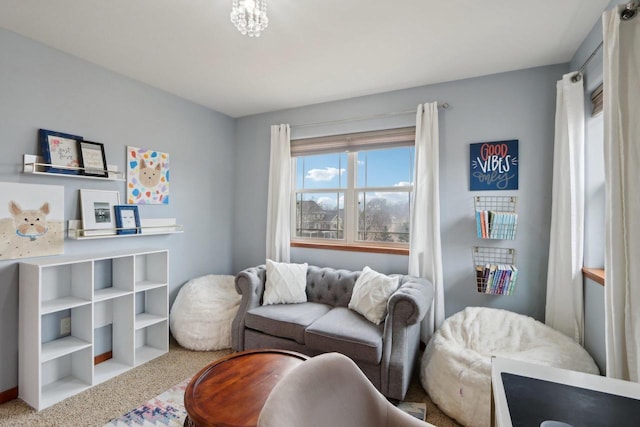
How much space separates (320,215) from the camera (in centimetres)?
359

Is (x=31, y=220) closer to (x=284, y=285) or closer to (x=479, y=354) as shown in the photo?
(x=284, y=285)

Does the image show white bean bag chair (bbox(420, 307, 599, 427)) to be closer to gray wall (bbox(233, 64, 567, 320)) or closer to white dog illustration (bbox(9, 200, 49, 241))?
gray wall (bbox(233, 64, 567, 320))

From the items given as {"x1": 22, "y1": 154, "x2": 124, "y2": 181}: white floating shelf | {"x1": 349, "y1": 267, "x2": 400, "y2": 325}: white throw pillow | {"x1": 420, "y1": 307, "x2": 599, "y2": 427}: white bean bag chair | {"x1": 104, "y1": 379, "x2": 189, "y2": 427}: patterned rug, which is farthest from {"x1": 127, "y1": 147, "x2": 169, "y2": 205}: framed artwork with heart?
{"x1": 420, "y1": 307, "x2": 599, "y2": 427}: white bean bag chair

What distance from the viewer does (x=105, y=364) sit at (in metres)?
2.60

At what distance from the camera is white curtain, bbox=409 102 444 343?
8.95 feet

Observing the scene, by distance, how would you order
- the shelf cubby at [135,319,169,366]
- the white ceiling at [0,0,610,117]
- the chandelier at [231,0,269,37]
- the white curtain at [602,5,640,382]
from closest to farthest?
the white curtain at [602,5,640,382]
the chandelier at [231,0,269,37]
the white ceiling at [0,0,610,117]
the shelf cubby at [135,319,169,366]

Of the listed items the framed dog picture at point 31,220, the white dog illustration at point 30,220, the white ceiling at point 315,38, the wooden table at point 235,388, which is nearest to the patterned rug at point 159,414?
the wooden table at point 235,388

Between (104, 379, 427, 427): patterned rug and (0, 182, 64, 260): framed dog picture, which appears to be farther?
(0, 182, 64, 260): framed dog picture

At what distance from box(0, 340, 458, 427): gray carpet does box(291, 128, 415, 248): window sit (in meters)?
1.52

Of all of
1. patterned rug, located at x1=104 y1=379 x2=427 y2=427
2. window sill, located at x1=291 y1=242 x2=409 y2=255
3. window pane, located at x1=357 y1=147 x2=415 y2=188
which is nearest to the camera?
patterned rug, located at x1=104 y1=379 x2=427 y2=427

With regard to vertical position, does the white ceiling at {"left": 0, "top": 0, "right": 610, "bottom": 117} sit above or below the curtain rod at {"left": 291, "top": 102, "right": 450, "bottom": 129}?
above

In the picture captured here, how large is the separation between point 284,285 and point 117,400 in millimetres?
1489

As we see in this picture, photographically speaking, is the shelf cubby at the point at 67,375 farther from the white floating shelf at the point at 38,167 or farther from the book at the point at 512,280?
the book at the point at 512,280

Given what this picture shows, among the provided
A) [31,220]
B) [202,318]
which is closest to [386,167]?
[202,318]
